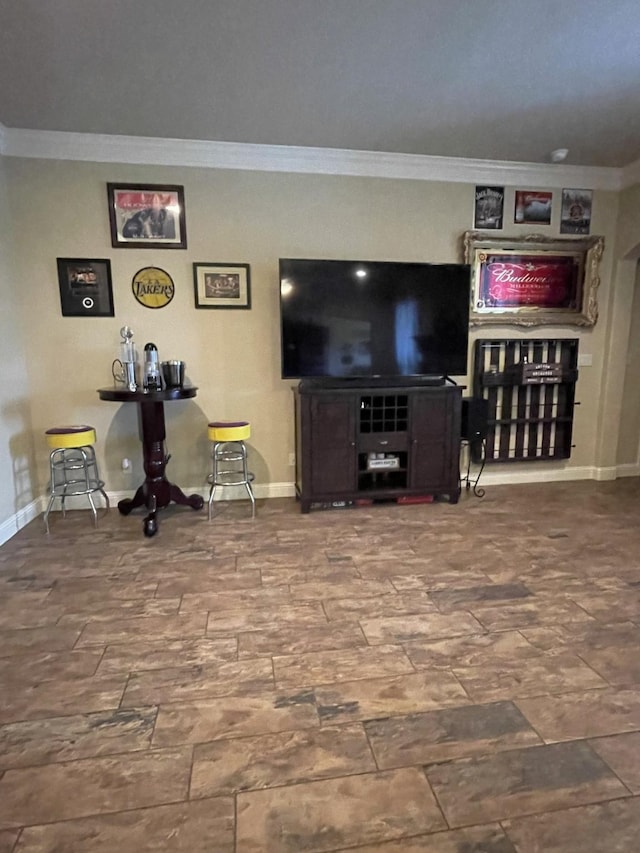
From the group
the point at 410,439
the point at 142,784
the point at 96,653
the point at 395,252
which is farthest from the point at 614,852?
the point at 395,252

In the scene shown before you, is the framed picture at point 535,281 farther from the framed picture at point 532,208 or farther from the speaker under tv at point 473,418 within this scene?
the speaker under tv at point 473,418

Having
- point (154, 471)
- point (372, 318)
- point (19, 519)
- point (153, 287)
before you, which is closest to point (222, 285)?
point (153, 287)

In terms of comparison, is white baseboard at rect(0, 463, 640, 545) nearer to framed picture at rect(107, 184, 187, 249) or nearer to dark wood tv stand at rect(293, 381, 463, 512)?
dark wood tv stand at rect(293, 381, 463, 512)

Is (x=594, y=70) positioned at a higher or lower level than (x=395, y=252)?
higher

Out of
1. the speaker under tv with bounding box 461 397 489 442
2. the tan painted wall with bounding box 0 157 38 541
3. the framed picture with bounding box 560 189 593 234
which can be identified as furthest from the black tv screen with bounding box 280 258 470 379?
the tan painted wall with bounding box 0 157 38 541

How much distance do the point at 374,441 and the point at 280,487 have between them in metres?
0.94

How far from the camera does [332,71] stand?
2.55 meters

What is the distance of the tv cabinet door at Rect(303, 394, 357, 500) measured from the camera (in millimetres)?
3586

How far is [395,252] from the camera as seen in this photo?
155 inches

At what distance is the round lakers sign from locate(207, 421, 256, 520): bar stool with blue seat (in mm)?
1032

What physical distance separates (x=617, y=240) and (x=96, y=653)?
195 inches

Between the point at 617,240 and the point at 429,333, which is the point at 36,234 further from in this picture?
the point at 617,240

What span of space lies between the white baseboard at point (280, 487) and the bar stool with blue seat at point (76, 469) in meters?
0.10

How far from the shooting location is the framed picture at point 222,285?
369 centimetres
